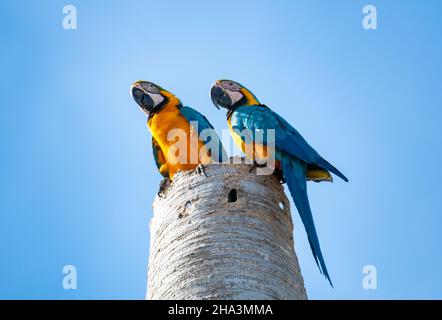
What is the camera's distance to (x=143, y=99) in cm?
872

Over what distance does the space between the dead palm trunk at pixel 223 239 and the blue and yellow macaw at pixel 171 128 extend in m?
1.21

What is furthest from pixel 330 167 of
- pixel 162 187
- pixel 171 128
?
pixel 171 128

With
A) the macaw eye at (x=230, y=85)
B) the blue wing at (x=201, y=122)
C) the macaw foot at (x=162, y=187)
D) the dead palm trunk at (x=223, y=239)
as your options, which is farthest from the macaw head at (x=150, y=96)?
the dead palm trunk at (x=223, y=239)

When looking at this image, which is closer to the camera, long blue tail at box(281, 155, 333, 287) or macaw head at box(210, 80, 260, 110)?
long blue tail at box(281, 155, 333, 287)

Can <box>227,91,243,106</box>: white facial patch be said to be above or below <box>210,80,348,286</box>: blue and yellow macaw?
above

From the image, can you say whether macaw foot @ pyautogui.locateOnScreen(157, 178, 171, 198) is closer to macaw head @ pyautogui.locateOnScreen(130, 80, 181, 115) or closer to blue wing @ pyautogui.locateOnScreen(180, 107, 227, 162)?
blue wing @ pyautogui.locateOnScreen(180, 107, 227, 162)

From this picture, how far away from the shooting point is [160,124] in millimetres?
8211

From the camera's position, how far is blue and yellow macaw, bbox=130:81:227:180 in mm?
7824

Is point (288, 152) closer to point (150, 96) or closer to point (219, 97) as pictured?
point (219, 97)

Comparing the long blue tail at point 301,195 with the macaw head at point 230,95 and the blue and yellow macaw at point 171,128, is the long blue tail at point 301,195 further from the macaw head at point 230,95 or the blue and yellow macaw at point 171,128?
the macaw head at point 230,95

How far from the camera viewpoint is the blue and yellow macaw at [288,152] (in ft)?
21.5

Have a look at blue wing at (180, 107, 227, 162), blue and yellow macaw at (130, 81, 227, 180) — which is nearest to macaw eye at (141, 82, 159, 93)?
blue and yellow macaw at (130, 81, 227, 180)

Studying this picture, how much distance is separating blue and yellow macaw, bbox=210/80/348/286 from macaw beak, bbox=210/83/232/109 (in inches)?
7.0
